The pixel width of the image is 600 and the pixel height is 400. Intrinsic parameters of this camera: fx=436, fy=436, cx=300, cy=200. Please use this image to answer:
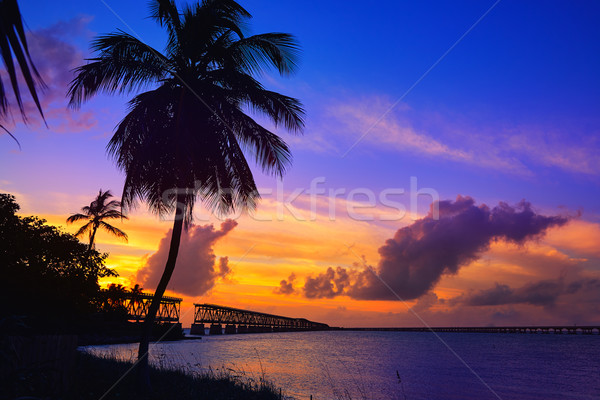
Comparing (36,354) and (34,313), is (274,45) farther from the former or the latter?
(34,313)

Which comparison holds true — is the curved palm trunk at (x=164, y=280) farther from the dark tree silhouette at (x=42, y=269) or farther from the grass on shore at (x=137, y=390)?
the dark tree silhouette at (x=42, y=269)

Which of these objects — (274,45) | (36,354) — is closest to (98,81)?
(274,45)

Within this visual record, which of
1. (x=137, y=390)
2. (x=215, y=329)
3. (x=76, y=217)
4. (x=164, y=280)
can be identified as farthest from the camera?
(x=215, y=329)

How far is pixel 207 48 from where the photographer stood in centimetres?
1435

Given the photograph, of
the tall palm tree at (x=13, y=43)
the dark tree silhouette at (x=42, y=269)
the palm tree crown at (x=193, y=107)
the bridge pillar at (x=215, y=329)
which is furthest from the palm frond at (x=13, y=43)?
the bridge pillar at (x=215, y=329)

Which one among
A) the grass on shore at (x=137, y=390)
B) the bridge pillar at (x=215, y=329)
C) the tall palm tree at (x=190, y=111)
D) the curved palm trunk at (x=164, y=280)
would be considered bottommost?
the bridge pillar at (x=215, y=329)

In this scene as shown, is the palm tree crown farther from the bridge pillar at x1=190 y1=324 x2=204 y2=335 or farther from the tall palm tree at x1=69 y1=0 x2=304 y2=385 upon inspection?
the bridge pillar at x1=190 y1=324 x2=204 y2=335

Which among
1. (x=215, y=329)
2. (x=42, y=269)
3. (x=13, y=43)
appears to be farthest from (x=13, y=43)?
(x=215, y=329)

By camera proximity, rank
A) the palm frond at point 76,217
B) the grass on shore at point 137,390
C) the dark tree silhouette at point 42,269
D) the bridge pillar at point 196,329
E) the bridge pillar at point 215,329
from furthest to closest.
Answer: the bridge pillar at point 215,329
the bridge pillar at point 196,329
the palm frond at point 76,217
the dark tree silhouette at point 42,269
the grass on shore at point 137,390

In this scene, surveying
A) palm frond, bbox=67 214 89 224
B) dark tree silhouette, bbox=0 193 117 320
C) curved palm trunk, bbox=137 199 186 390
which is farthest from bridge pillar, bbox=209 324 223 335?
curved palm trunk, bbox=137 199 186 390

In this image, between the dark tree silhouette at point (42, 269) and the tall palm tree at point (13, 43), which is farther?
the dark tree silhouette at point (42, 269)

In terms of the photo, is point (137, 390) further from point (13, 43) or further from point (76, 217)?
point (76, 217)

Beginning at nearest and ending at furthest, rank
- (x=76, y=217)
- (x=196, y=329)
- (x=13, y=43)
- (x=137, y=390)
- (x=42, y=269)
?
(x=13, y=43), (x=137, y=390), (x=42, y=269), (x=76, y=217), (x=196, y=329)

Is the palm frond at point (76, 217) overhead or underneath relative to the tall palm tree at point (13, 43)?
overhead
